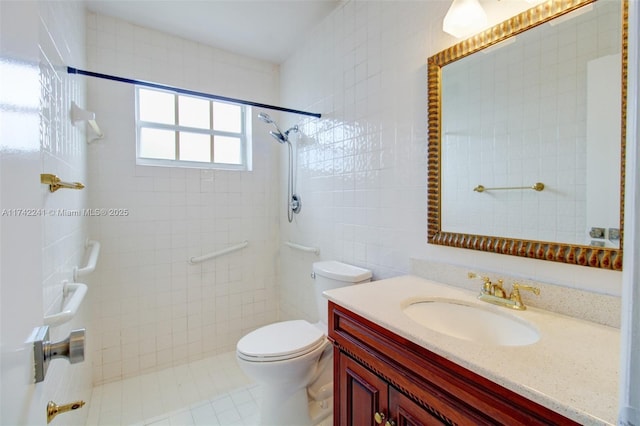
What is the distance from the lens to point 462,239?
4.15 ft

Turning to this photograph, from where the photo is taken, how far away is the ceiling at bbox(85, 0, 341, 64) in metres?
1.89

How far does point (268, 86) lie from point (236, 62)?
33cm

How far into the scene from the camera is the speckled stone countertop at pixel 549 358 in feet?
1.86

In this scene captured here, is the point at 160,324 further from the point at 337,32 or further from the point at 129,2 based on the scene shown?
the point at 337,32

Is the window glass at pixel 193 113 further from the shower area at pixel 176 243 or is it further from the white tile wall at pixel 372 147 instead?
the white tile wall at pixel 372 147

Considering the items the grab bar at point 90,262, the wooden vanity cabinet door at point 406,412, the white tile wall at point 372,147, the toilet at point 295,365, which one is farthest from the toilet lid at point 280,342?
the grab bar at point 90,262

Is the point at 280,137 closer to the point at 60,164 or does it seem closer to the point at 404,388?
the point at 60,164

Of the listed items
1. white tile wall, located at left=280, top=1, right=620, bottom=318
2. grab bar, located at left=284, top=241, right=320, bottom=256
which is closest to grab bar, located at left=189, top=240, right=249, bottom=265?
grab bar, located at left=284, top=241, right=320, bottom=256

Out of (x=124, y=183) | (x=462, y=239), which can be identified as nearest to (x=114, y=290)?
(x=124, y=183)

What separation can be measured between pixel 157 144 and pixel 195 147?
0.28 meters

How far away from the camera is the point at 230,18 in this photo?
2.02m

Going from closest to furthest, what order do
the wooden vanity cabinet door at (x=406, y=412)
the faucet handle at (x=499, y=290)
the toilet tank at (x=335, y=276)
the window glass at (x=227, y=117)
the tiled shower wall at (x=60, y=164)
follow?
the wooden vanity cabinet door at (x=406, y=412)
the tiled shower wall at (x=60, y=164)
the faucet handle at (x=499, y=290)
the toilet tank at (x=335, y=276)
the window glass at (x=227, y=117)

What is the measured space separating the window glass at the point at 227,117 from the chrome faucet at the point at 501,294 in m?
2.30

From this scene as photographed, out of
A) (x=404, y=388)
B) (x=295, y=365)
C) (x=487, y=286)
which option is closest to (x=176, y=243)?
(x=295, y=365)
